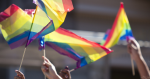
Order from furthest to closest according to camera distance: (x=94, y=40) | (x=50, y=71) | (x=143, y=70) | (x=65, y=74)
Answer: (x=94, y=40)
(x=143, y=70)
(x=65, y=74)
(x=50, y=71)

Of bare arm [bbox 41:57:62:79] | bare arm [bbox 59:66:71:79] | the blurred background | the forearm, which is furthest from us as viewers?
the blurred background

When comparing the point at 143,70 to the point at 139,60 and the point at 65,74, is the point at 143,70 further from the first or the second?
the point at 65,74

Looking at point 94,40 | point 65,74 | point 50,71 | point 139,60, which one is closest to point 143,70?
point 139,60

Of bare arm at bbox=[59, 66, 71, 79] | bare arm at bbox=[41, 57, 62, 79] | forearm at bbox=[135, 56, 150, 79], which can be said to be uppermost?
bare arm at bbox=[41, 57, 62, 79]

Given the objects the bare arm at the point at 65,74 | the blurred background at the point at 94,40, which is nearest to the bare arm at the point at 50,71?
the bare arm at the point at 65,74

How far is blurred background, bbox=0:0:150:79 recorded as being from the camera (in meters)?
3.81

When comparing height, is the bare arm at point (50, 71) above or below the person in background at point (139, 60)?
above

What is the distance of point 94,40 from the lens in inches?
156

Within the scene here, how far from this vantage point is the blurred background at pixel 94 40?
12.5ft

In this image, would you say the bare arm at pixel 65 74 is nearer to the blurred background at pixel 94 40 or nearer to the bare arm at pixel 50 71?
the bare arm at pixel 50 71

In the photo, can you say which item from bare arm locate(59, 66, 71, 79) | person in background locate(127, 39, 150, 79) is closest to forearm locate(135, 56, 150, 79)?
person in background locate(127, 39, 150, 79)

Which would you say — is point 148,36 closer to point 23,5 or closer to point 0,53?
point 23,5

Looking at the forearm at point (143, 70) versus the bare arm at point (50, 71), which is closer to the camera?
the bare arm at point (50, 71)

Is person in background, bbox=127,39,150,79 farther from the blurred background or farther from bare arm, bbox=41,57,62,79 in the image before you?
the blurred background
